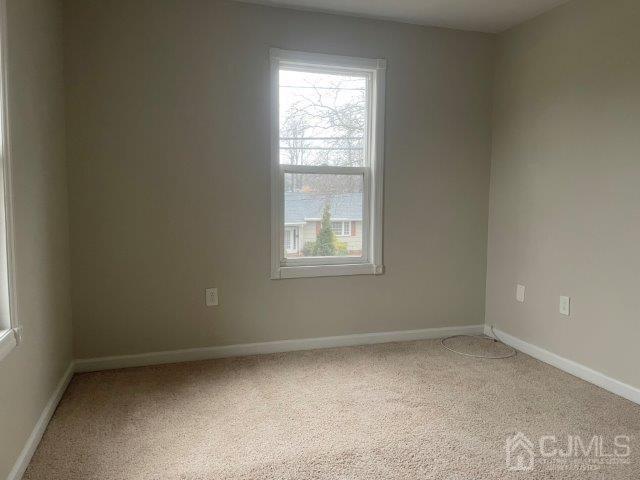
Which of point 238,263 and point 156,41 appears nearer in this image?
point 156,41

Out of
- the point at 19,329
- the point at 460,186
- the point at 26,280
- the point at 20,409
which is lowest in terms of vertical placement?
the point at 20,409

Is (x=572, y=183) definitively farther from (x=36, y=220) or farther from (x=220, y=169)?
(x=36, y=220)

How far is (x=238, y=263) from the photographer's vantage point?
122 inches

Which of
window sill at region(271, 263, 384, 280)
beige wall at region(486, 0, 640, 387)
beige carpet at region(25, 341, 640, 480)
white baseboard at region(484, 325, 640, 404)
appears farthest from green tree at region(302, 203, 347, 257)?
white baseboard at region(484, 325, 640, 404)

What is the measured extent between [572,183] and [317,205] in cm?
163

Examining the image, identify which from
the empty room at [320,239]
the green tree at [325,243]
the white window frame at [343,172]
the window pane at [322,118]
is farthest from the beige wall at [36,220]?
the green tree at [325,243]

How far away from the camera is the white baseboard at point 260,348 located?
291 cm

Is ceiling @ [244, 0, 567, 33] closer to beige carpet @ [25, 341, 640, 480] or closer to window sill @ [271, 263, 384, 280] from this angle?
window sill @ [271, 263, 384, 280]

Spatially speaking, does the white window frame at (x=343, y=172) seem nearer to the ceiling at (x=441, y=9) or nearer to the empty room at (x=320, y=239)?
the empty room at (x=320, y=239)

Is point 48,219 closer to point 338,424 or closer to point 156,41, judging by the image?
point 156,41

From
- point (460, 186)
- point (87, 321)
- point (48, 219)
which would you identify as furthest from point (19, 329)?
point (460, 186)

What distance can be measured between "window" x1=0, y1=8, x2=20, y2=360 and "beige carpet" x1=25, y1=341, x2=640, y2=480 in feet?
1.99

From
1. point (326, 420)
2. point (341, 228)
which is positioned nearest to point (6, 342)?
point (326, 420)

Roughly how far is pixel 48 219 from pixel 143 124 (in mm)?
846
